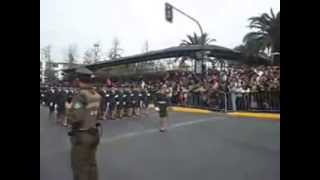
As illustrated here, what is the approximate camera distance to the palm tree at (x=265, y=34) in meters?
3.94

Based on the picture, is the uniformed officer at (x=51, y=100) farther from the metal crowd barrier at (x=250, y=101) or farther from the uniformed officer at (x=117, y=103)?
the metal crowd barrier at (x=250, y=101)

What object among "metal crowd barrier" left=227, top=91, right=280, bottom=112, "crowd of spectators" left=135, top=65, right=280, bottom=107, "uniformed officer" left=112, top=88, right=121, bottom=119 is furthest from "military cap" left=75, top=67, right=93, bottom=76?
"metal crowd barrier" left=227, top=91, right=280, bottom=112

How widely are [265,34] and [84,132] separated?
1848mm

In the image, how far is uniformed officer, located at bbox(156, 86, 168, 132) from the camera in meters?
4.58

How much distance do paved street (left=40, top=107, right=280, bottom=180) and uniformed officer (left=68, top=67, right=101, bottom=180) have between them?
300 millimetres

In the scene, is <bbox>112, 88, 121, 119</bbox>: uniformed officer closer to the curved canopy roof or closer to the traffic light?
the curved canopy roof

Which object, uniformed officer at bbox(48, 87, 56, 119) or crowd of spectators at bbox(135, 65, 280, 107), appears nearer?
uniformed officer at bbox(48, 87, 56, 119)

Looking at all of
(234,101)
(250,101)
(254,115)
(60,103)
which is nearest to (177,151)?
(60,103)

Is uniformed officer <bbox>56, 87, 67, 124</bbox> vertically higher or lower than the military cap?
lower

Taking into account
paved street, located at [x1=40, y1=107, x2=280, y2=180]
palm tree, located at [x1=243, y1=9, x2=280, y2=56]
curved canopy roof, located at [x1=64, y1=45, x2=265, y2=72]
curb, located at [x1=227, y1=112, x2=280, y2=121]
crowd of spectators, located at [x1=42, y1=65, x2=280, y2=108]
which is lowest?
paved street, located at [x1=40, y1=107, x2=280, y2=180]

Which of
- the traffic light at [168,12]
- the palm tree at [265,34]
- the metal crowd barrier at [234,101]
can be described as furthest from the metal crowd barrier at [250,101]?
the traffic light at [168,12]

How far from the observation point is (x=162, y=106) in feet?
15.4

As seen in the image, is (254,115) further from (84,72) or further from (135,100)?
(84,72)
